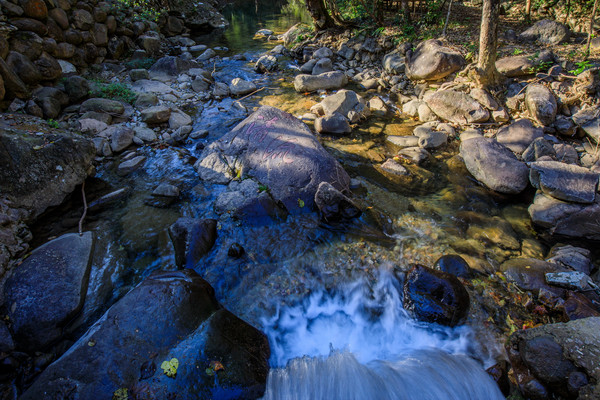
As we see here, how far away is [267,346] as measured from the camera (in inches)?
119

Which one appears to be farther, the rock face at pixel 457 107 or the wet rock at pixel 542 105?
the rock face at pixel 457 107

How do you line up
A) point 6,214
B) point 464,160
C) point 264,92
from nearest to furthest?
point 6,214 < point 464,160 < point 264,92

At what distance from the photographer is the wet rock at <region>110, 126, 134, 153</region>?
5973 mm

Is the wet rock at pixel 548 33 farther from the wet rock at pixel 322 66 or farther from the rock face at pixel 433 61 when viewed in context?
the wet rock at pixel 322 66

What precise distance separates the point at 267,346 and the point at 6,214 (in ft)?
12.9

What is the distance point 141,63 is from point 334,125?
7.70 meters

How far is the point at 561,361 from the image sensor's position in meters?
2.48

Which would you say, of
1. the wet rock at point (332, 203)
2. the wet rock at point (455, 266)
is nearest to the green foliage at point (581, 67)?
the wet rock at point (455, 266)

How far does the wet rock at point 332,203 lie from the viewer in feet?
14.5

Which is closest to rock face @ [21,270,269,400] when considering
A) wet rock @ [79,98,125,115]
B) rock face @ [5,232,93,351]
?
rock face @ [5,232,93,351]

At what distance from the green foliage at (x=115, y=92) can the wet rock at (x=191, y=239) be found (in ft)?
17.0

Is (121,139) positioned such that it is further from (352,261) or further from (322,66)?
(322,66)

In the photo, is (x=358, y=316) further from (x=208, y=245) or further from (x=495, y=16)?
(x=495, y=16)

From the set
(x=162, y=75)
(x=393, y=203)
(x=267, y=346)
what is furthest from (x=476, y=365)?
(x=162, y=75)
